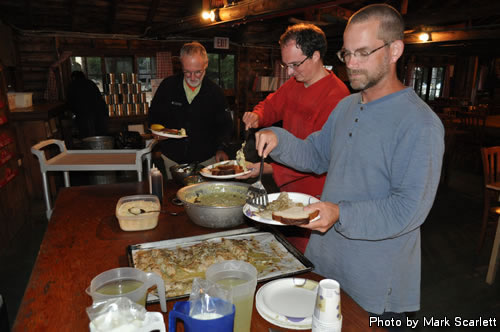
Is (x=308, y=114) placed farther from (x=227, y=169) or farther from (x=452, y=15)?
(x=452, y=15)

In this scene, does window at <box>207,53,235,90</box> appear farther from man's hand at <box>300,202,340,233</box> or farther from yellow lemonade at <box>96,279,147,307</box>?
yellow lemonade at <box>96,279,147,307</box>

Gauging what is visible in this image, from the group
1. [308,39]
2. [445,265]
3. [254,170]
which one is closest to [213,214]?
[254,170]

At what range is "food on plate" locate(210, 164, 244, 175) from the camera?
2.44 metres

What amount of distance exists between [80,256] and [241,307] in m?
1.04

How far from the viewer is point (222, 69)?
10.6 meters

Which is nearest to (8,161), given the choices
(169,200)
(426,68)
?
(169,200)

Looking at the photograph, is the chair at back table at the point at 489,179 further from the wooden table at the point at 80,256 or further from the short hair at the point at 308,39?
the wooden table at the point at 80,256

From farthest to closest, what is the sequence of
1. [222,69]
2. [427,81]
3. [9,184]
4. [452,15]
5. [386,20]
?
1. [427,81]
2. [222,69]
3. [452,15]
4. [9,184]
5. [386,20]

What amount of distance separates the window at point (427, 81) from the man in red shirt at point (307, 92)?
15.1 m

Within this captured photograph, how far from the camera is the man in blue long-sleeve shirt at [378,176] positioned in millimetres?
1396

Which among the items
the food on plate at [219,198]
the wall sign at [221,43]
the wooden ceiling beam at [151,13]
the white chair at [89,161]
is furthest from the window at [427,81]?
the food on plate at [219,198]

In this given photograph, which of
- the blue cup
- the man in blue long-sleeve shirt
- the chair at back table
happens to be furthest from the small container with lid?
the chair at back table

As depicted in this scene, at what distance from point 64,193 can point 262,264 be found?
1.88 meters

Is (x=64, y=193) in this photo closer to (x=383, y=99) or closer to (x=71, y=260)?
(x=71, y=260)
